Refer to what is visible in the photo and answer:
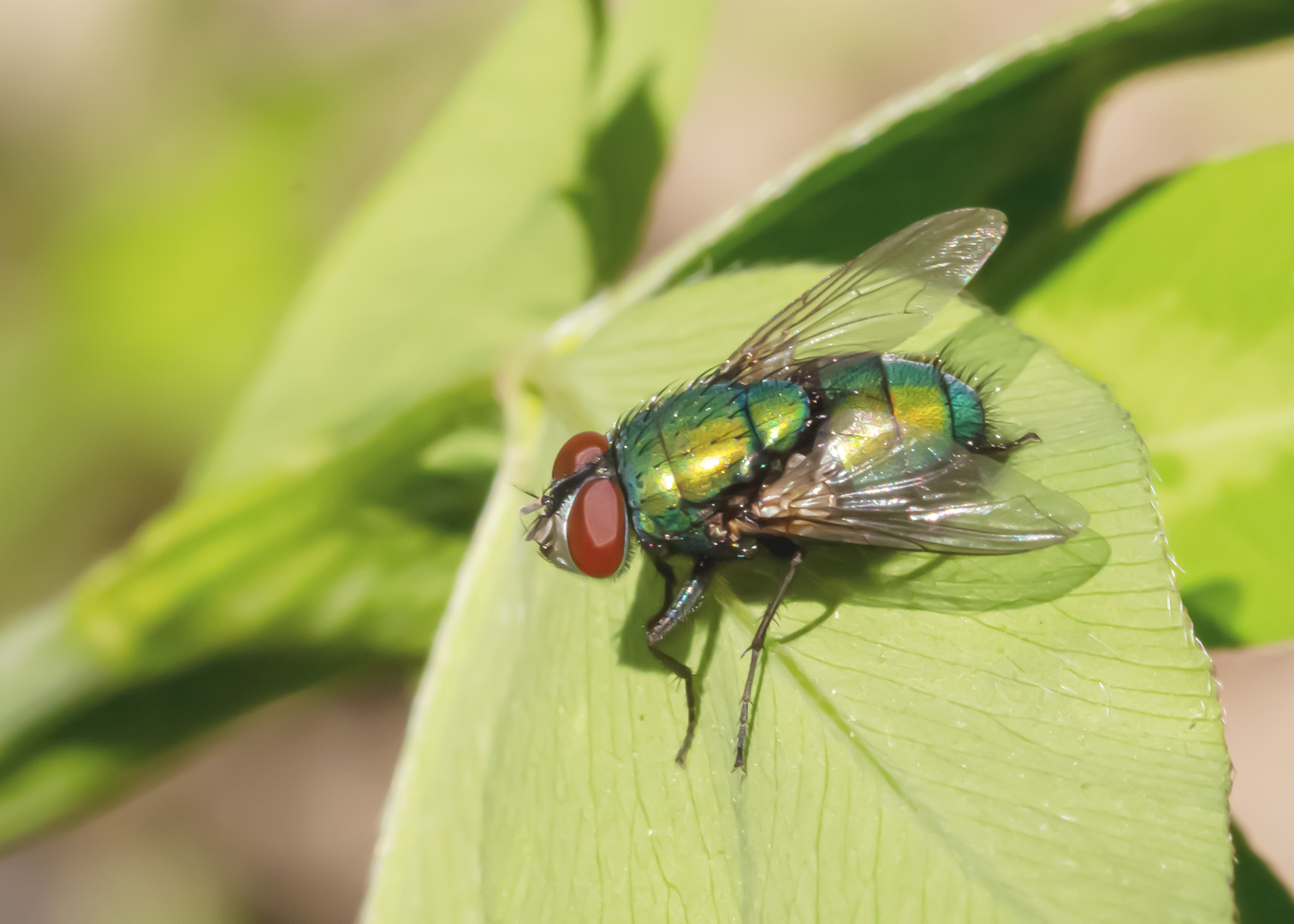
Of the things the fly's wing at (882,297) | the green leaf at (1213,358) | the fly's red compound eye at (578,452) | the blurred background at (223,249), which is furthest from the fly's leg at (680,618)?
the blurred background at (223,249)

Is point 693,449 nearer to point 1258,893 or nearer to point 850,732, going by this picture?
point 850,732

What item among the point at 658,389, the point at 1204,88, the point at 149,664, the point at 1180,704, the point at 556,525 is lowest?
the point at 1180,704

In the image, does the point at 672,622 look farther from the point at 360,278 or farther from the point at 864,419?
the point at 360,278

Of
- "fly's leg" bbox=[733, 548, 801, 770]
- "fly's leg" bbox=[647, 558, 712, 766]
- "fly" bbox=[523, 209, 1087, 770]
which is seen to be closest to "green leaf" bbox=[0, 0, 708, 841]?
"fly" bbox=[523, 209, 1087, 770]

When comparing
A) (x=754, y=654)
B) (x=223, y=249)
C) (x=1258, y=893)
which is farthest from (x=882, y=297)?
(x=223, y=249)

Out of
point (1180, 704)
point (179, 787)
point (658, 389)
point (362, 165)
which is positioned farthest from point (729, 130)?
point (1180, 704)

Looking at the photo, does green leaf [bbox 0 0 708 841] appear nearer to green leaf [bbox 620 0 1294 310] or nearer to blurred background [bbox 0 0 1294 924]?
green leaf [bbox 620 0 1294 310]
